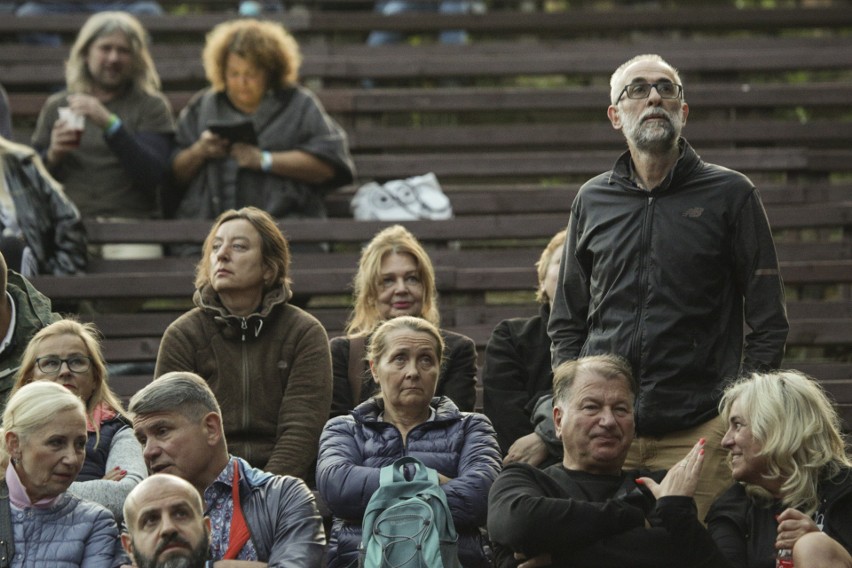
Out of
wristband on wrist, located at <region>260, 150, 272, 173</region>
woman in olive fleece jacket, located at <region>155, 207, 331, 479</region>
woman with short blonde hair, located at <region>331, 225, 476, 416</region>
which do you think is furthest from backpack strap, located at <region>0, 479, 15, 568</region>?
wristband on wrist, located at <region>260, 150, 272, 173</region>

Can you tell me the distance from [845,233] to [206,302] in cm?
401

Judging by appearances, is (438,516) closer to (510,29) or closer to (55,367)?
(55,367)

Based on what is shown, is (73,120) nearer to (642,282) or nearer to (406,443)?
(406,443)

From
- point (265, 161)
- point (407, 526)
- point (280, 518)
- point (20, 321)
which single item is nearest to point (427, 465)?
point (407, 526)

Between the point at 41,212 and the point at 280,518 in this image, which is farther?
the point at 41,212

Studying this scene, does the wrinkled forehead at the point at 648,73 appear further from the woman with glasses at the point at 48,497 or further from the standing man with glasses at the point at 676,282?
the woman with glasses at the point at 48,497

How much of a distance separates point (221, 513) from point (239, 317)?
141cm

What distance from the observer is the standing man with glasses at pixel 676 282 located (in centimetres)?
547

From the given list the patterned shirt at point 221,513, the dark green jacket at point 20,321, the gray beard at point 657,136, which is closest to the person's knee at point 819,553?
the gray beard at point 657,136

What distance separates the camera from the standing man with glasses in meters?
5.47

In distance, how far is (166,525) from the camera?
4523mm

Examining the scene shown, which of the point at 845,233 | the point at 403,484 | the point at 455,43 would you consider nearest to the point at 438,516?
the point at 403,484

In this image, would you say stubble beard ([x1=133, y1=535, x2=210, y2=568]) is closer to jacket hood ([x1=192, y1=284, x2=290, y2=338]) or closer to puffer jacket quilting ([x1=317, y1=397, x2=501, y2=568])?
puffer jacket quilting ([x1=317, y1=397, x2=501, y2=568])

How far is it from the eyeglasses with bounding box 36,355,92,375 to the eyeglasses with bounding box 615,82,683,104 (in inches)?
83.8
